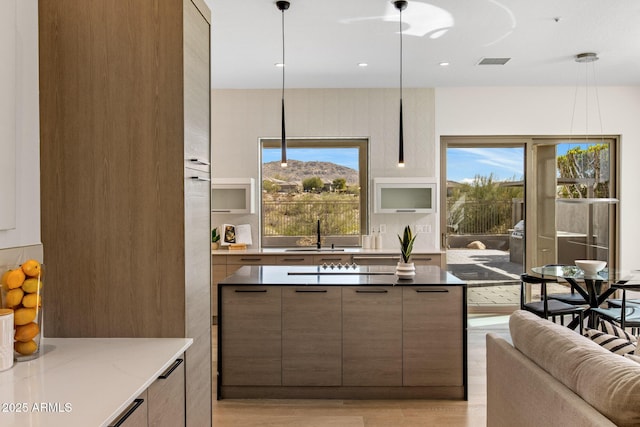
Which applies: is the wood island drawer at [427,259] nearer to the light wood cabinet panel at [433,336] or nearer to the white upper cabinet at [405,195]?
the white upper cabinet at [405,195]

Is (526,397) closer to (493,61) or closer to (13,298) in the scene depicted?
(13,298)

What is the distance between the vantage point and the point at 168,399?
1.81 m

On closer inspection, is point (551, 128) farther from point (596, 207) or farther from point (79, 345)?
point (79, 345)

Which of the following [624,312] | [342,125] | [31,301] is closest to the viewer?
[31,301]

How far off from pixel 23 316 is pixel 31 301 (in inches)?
2.4

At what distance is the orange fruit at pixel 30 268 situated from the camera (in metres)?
1.76

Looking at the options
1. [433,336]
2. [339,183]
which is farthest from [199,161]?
[339,183]

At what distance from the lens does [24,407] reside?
52.7 inches

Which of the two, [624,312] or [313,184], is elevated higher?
[313,184]

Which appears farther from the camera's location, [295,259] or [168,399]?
[295,259]

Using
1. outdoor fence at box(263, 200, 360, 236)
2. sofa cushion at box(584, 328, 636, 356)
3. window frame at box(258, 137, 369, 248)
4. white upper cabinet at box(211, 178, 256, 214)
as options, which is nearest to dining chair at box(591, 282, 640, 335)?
sofa cushion at box(584, 328, 636, 356)

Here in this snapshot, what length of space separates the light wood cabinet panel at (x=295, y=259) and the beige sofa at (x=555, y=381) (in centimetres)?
335

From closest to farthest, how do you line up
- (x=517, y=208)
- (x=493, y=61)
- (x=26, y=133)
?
(x=26, y=133), (x=493, y=61), (x=517, y=208)

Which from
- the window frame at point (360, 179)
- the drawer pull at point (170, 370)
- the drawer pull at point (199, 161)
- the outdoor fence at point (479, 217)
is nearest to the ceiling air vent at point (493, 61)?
the window frame at point (360, 179)
